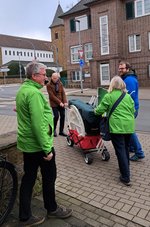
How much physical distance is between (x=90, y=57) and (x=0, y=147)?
113ft

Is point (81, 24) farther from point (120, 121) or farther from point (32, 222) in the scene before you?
point (32, 222)

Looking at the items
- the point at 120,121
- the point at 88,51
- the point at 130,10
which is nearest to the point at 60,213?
the point at 120,121

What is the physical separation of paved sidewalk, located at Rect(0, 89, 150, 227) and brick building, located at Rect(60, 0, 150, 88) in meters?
25.3

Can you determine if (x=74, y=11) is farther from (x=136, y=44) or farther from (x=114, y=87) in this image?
(x=114, y=87)

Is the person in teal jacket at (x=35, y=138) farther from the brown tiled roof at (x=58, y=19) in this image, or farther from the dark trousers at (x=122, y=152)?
the brown tiled roof at (x=58, y=19)

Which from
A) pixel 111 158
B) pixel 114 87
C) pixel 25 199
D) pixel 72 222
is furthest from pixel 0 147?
pixel 111 158

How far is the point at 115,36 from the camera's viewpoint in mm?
32094

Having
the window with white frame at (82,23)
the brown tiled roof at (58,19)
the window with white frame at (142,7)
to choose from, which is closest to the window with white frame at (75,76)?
the window with white frame at (82,23)

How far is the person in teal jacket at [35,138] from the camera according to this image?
122 inches

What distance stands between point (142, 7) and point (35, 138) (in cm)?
3079

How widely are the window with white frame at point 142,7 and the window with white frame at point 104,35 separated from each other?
11.4 feet

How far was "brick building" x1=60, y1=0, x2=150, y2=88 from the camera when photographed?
31.1 metres

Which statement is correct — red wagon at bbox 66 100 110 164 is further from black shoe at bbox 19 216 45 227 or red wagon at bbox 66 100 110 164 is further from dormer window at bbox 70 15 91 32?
dormer window at bbox 70 15 91 32

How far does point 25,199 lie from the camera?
3.39 m
